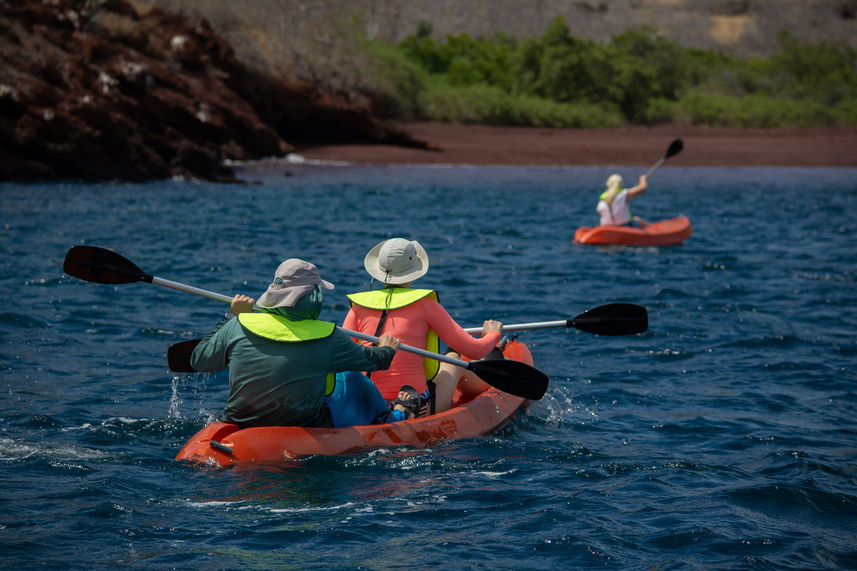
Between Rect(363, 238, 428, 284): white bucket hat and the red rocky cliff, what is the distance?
16.9m

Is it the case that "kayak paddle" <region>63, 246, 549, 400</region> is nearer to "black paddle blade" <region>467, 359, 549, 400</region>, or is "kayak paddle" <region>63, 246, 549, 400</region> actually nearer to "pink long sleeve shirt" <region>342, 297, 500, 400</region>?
"black paddle blade" <region>467, 359, 549, 400</region>

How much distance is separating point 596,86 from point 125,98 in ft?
75.9

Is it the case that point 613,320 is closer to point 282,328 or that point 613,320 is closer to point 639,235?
point 282,328

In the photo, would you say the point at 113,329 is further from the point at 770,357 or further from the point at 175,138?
the point at 175,138

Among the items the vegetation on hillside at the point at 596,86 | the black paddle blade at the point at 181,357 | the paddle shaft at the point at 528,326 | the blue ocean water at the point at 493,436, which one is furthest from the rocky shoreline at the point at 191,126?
the paddle shaft at the point at 528,326

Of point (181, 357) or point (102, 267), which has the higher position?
point (102, 267)

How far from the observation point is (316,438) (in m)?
5.72

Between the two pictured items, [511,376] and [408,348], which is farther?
[511,376]

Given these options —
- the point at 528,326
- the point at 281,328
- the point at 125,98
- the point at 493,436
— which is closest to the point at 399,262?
the point at 281,328

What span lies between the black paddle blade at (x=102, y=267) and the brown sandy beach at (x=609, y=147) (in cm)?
2370

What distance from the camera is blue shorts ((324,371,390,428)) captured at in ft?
19.7

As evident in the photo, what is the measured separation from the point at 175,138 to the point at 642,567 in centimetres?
2137

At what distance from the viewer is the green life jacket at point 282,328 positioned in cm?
548

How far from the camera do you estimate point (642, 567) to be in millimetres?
4664
